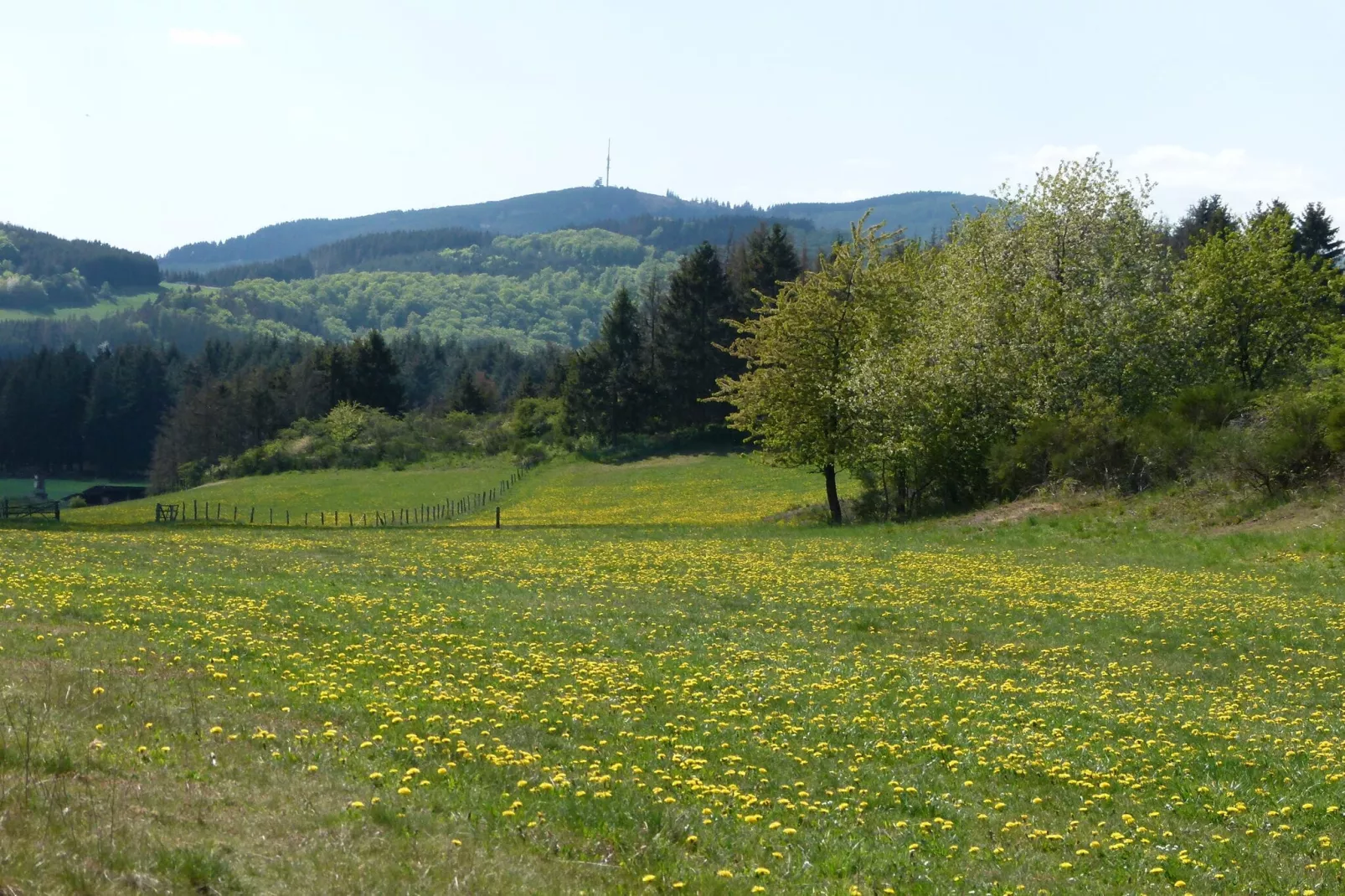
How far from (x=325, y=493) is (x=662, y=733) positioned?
81.0 meters

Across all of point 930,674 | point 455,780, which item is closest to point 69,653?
point 455,780

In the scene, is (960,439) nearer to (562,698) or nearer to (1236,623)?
(1236,623)

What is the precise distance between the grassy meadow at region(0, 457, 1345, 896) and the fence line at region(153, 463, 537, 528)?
3851 centimetres

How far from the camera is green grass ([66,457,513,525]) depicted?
257 ft

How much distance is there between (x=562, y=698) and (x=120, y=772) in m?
5.79

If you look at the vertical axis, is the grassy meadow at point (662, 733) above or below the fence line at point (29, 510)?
above

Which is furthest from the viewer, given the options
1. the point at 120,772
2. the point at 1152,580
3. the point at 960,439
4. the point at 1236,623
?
the point at 960,439

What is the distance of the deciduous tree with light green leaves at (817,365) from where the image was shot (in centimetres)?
5075

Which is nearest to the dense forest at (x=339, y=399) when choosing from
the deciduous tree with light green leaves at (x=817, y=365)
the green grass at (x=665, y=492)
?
the green grass at (x=665, y=492)

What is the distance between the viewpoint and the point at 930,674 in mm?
17344

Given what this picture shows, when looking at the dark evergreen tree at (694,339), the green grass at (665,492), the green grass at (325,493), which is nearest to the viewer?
the green grass at (665,492)

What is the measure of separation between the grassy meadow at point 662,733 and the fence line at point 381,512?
126 feet

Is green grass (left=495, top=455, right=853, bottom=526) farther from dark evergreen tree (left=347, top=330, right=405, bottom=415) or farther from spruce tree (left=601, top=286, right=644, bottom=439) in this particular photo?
dark evergreen tree (left=347, top=330, right=405, bottom=415)

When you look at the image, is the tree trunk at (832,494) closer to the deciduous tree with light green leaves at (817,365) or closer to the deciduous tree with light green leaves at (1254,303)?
the deciduous tree with light green leaves at (817,365)
